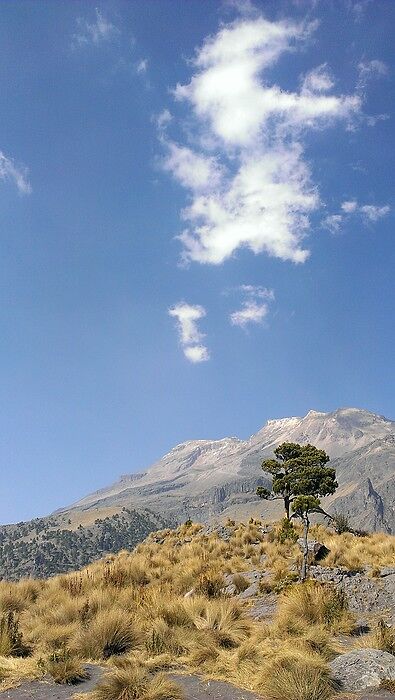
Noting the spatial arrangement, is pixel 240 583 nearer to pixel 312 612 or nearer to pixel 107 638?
pixel 312 612

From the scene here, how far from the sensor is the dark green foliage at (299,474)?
3638cm

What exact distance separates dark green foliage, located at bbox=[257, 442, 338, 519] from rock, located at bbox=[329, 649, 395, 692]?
26002 mm

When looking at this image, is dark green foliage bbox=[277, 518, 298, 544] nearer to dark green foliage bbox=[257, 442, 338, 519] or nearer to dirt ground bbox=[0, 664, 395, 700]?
dark green foliage bbox=[257, 442, 338, 519]

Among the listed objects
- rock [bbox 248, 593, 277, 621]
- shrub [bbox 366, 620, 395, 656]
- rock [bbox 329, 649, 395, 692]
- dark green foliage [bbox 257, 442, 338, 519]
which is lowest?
rock [bbox 248, 593, 277, 621]

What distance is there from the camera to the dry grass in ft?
28.9

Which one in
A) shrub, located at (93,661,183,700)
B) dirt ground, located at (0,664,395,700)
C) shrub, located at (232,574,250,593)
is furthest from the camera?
shrub, located at (232,574,250,593)

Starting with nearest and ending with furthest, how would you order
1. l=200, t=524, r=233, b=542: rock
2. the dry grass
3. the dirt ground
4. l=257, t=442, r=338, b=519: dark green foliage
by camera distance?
the dirt ground, the dry grass, l=200, t=524, r=233, b=542: rock, l=257, t=442, r=338, b=519: dark green foliage

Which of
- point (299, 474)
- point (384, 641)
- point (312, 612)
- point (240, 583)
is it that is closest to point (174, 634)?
point (312, 612)

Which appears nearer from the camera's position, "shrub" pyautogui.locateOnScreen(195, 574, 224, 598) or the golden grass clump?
the golden grass clump

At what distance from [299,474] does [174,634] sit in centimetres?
2809

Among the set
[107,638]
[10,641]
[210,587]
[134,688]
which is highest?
[10,641]

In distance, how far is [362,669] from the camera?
362 inches

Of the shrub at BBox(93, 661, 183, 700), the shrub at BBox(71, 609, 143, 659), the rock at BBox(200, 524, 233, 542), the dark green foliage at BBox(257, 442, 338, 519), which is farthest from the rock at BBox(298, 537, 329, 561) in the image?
the shrub at BBox(93, 661, 183, 700)

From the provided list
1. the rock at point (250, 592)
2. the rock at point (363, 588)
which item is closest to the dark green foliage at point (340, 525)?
the rock at point (363, 588)
